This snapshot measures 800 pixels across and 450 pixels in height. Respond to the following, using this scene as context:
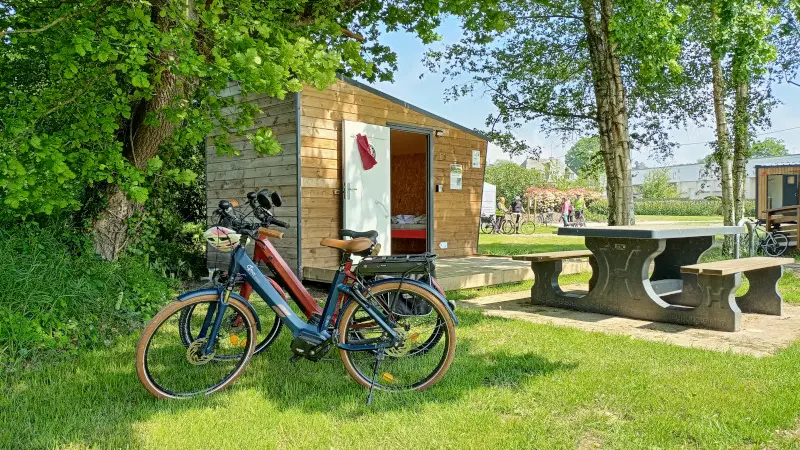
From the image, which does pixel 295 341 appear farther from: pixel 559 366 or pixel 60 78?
pixel 60 78

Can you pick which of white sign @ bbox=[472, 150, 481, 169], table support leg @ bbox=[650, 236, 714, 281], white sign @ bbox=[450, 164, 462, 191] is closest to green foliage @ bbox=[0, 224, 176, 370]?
table support leg @ bbox=[650, 236, 714, 281]

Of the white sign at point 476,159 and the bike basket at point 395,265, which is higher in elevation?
the white sign at point 476,159

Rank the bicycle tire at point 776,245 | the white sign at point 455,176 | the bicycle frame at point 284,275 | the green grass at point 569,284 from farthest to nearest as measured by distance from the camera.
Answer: the bicycle tire at point 776,245, the white sign at point 455,176, the green grass at point 569,284, the bicycle frame at point 284,275

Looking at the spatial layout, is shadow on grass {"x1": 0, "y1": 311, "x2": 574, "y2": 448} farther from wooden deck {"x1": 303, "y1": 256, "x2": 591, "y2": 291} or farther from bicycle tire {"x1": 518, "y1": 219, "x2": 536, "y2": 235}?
bicycle tire {"x1": 518, "y1": 219, "x2": 536, "y2": 235}

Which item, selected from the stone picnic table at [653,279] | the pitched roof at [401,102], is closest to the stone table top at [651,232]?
the stone picnic table at [653,279]

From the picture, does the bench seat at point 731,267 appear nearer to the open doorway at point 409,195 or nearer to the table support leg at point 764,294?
the table support leg at point 764,294

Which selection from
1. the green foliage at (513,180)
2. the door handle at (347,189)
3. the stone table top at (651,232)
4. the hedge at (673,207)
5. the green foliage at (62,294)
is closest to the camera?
the green foliage at (62,294)

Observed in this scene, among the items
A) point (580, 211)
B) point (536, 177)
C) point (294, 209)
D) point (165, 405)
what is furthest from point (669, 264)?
point (536, 177)

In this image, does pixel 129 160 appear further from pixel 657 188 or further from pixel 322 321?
pixel 657 188

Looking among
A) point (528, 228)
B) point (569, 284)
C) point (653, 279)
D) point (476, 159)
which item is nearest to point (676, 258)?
point (653, 279)

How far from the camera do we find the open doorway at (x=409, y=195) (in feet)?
31.6

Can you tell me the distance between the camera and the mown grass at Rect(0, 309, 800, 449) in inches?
92.4

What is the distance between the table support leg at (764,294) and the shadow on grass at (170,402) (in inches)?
109

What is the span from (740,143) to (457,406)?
1037 cm
